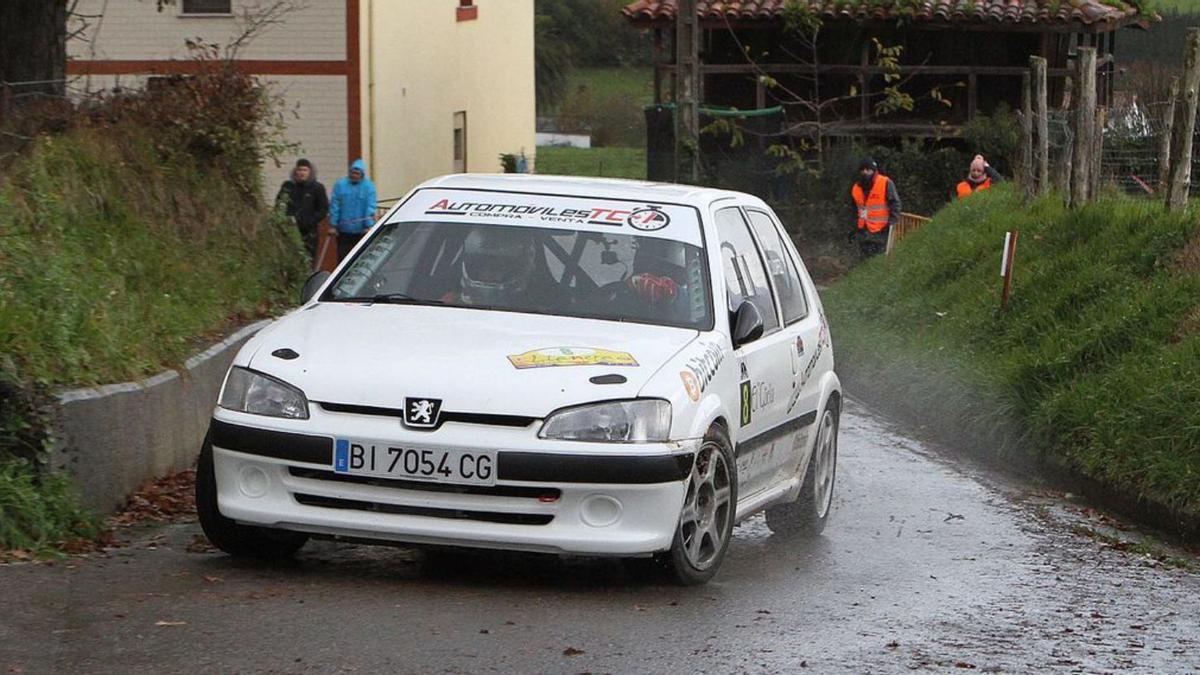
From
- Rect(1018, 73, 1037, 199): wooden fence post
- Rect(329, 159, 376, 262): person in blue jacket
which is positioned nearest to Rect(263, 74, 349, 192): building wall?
Rect(329, 159, 376, 262): person in blue jacket

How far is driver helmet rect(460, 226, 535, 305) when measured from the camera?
8.22 m

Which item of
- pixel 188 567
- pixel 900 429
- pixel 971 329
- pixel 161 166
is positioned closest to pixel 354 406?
pixel 188 567

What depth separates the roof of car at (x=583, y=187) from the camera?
8.67 m

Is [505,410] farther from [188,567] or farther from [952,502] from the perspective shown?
[952,502]

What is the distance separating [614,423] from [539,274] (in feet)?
4.48

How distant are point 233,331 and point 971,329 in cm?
649

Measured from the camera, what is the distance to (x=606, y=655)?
6195 mm

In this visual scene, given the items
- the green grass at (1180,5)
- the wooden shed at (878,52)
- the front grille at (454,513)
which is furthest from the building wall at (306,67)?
the green grass at (1180,5)

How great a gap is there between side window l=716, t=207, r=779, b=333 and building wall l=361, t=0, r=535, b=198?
24576 mm

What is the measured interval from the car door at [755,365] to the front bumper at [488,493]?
38.4 inches

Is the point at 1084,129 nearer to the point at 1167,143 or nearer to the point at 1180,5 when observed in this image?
the point at 1167,143

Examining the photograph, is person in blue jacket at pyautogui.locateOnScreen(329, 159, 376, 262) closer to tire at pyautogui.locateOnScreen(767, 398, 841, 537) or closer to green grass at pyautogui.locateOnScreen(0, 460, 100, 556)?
tire at pyautogui.locateOnScreen(767, 398, 841, 537)

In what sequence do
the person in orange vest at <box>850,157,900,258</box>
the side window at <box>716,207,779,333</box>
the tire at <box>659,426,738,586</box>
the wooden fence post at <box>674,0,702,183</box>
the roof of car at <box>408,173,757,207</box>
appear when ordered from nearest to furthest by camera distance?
the tire at <box>659,426,738,586</box>, the side window at <box>716,207,779,333</box>, the roof of car at <box>408,173,757,207</box>, the person in orange vest at <box>850,157,900,258</box>, the wooden fence post at <box>674,0,702,183</box>

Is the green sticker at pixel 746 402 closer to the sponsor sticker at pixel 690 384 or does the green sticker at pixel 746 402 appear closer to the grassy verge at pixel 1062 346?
the sponsor sticker at pixel 690 384
